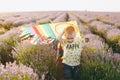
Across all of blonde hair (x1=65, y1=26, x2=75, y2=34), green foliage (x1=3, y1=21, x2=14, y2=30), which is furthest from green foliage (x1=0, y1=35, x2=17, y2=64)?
green foliage (x1=3, y1=21, x2=14, y2=30)

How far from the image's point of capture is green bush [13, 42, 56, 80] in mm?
5133

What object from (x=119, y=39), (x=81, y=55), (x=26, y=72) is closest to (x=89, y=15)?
A: (x=119, y=39)

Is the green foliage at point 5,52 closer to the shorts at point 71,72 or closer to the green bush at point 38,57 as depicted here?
the green bush at point 38,57

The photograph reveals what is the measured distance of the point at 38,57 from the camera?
5.26 metres

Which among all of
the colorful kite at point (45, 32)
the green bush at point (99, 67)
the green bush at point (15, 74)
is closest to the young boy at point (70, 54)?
the green bush at point (99, 67)

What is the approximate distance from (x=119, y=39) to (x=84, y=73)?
123 inches

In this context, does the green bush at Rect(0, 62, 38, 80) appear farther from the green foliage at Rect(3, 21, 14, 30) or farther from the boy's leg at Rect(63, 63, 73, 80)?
the green foliage at Rect(3, 21, 14, 30)

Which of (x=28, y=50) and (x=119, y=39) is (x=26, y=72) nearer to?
(x=28, y=50)

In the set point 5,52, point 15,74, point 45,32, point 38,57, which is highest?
point 15,74

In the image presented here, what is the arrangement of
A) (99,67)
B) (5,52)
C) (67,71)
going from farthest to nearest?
(5,52), (67,71), (99,67)

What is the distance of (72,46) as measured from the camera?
17.5ft

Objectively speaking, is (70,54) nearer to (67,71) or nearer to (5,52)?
(67,71)

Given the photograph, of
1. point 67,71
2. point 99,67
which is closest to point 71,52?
point 67,71

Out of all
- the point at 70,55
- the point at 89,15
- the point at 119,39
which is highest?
the point at 70,55
